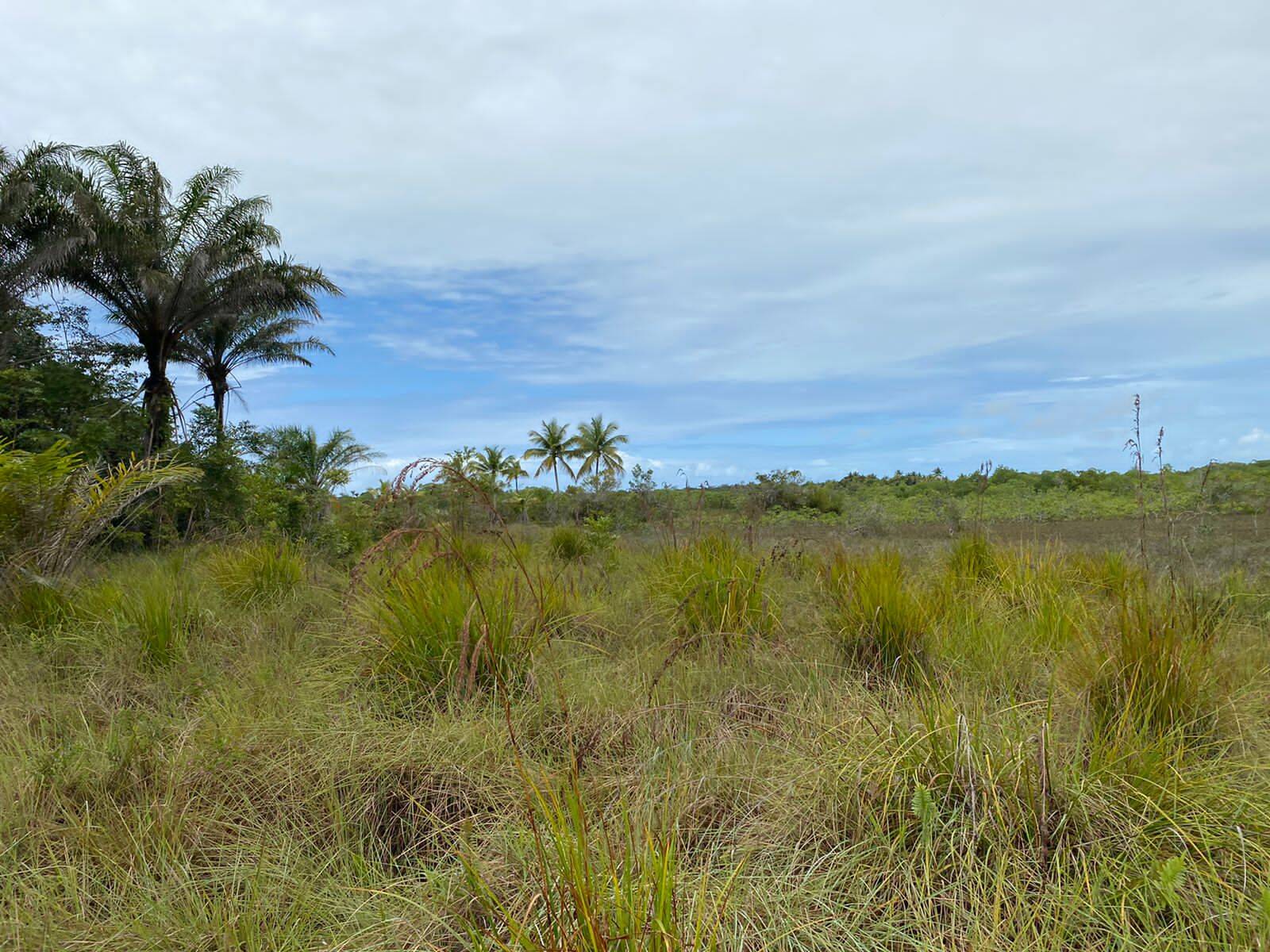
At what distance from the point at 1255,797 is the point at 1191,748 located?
242 millimetres

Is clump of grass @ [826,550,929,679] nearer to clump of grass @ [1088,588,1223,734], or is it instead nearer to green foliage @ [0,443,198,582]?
clump of grass @ [1088,588,1223,734]

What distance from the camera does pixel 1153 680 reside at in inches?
116

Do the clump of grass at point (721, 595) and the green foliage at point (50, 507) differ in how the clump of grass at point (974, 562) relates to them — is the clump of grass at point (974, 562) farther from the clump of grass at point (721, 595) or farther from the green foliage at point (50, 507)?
the green foliage at point (50, 507)

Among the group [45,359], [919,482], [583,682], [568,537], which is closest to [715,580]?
[583,682]

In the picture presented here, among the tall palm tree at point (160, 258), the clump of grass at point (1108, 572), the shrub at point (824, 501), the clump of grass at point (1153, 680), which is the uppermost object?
the tall palm tree at point (160, 258)

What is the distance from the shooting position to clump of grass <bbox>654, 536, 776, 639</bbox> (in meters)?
4.57

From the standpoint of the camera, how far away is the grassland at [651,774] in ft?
6.63

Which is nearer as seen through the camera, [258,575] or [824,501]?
[258,575]

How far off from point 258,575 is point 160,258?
16898 mm

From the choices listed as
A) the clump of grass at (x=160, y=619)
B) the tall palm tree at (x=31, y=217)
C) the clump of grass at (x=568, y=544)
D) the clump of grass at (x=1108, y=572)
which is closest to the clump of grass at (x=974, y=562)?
the clump of grass at (x=1108, y=572)

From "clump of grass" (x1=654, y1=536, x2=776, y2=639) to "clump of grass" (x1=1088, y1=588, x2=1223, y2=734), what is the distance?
5.97 ft

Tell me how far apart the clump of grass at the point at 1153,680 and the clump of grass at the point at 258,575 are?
5849 millimetres

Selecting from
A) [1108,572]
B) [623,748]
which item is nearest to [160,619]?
[623,748]

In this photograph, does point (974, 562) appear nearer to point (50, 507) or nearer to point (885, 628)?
point (885, 628)
